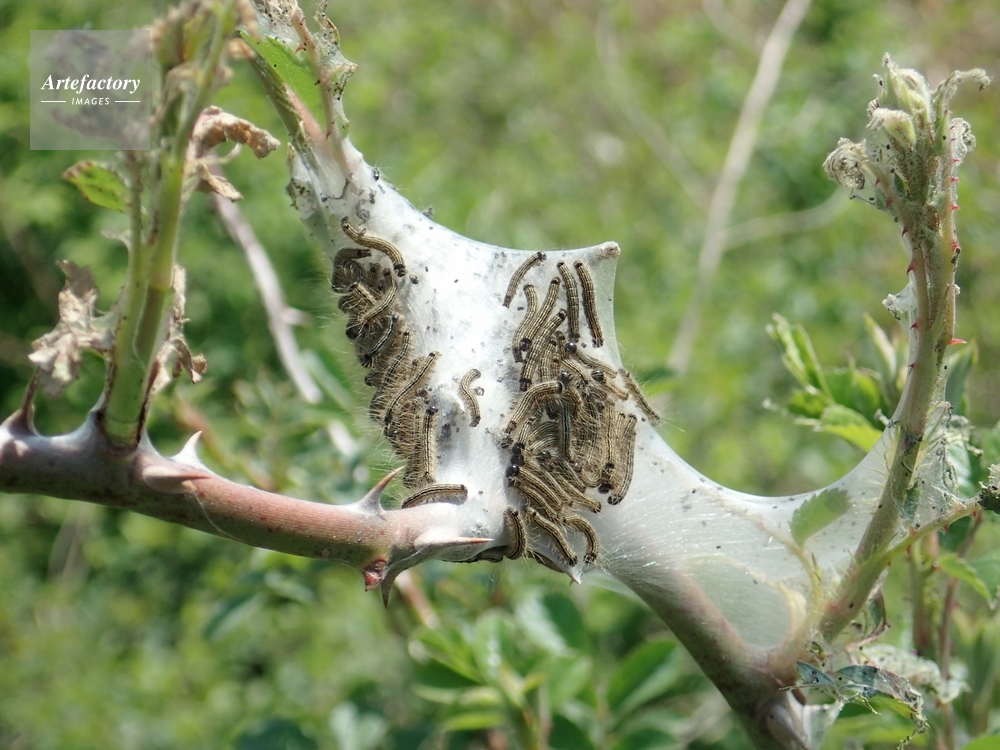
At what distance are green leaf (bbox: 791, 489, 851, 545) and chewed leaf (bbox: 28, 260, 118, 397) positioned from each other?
3.99 feet

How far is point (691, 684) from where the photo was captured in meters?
4.54

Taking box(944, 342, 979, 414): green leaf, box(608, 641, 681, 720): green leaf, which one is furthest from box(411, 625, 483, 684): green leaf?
box(944, 342, 979, 414): green leaf

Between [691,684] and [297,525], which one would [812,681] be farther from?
[691,684]

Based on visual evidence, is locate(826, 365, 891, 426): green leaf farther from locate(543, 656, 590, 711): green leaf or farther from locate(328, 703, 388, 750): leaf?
locate(328, 703, 388, 750): leaf

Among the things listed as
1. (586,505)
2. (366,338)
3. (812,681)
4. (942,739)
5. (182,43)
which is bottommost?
(942,739)

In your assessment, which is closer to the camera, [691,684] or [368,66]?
[691,684]

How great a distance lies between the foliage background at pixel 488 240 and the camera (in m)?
2.98

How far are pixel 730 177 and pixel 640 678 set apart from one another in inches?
171

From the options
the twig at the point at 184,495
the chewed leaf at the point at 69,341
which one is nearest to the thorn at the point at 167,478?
the twig at the point at 184,495

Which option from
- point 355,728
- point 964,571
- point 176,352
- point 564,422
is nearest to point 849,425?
point 964,571

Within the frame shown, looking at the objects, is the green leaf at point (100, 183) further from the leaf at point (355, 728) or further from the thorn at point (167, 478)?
the leaf at point (355, 728)

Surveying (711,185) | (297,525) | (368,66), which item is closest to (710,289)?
(711,185)

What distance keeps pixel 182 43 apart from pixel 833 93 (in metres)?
6.98

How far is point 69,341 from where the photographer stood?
3.44ft
